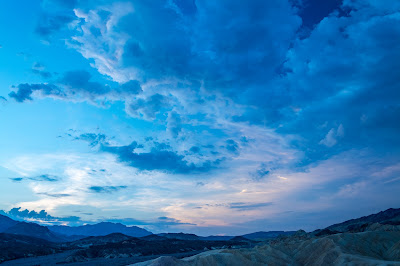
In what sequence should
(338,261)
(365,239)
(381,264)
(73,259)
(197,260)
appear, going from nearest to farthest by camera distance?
(381,264) < (338,261) < (197,260) < (365,239) < (73,259)

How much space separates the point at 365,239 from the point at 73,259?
395 feet

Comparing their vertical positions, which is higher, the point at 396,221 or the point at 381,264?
the point at 396,221

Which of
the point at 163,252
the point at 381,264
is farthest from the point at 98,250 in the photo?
the point at 381,264

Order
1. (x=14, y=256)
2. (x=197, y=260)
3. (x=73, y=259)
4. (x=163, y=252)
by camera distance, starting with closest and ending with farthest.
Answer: (x=197, y=260) → (x=73, y=259) → (x=14, y=256) → (x=163, y=252)

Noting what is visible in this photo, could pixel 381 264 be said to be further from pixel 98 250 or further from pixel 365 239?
pixel 98 250

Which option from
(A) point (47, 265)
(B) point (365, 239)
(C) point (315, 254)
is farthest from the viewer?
(A) point (47, 265)

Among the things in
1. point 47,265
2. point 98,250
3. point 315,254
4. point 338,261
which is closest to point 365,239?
point 315,254

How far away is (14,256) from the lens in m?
150

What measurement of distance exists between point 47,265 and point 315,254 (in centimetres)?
10476

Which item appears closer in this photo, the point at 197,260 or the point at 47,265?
the point at 197,260

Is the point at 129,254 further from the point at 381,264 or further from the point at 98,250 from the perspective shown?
the point at 381,264

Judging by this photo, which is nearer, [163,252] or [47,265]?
[47,265]

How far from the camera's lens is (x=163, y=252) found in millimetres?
173250

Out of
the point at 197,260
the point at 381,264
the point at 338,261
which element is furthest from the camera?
the point at 197,260
